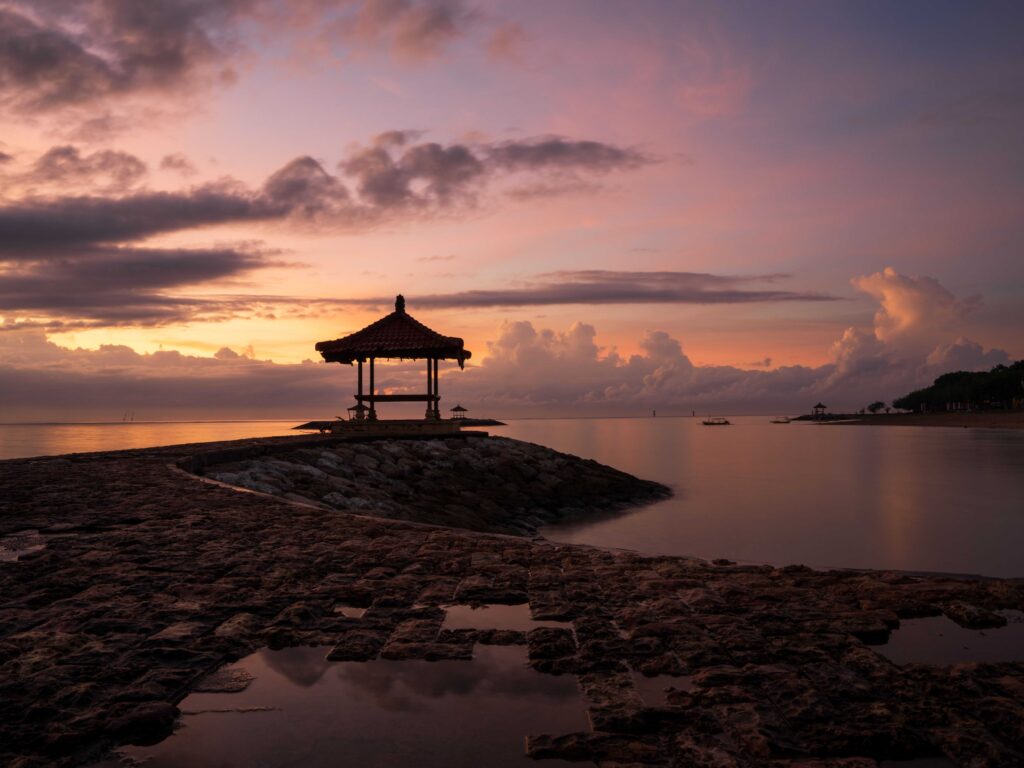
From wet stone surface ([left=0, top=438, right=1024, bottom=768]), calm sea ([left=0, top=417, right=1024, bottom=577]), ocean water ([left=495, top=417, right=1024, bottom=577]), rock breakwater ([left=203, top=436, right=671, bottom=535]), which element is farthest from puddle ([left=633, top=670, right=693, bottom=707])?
calm sea ([left=0, top=417, right=1024, bottom=577])

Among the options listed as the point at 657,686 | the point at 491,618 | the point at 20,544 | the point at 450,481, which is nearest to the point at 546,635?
the point at 491,618

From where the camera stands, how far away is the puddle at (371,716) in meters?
2.64

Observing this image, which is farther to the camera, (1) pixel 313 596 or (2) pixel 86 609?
(1) pixel 313 596

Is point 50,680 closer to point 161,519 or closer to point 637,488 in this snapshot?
point 161,519

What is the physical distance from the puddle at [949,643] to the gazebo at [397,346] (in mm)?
19362

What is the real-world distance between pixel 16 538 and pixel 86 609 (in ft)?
10.3

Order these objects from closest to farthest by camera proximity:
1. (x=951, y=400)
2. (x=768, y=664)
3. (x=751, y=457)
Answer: (x=768, y=664) < (x=751, y=457) < (x=951, y=400)

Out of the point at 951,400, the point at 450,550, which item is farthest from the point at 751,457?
the point at 951,400

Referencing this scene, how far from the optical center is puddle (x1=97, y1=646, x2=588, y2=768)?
2639 mm

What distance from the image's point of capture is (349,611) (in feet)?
14.8

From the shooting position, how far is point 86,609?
4328 millimetres

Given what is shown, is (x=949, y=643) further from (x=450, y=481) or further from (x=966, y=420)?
(x=966, y=420)

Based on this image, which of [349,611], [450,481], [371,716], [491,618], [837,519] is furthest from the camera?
[837,519]

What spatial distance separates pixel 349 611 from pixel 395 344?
61.7 ft
